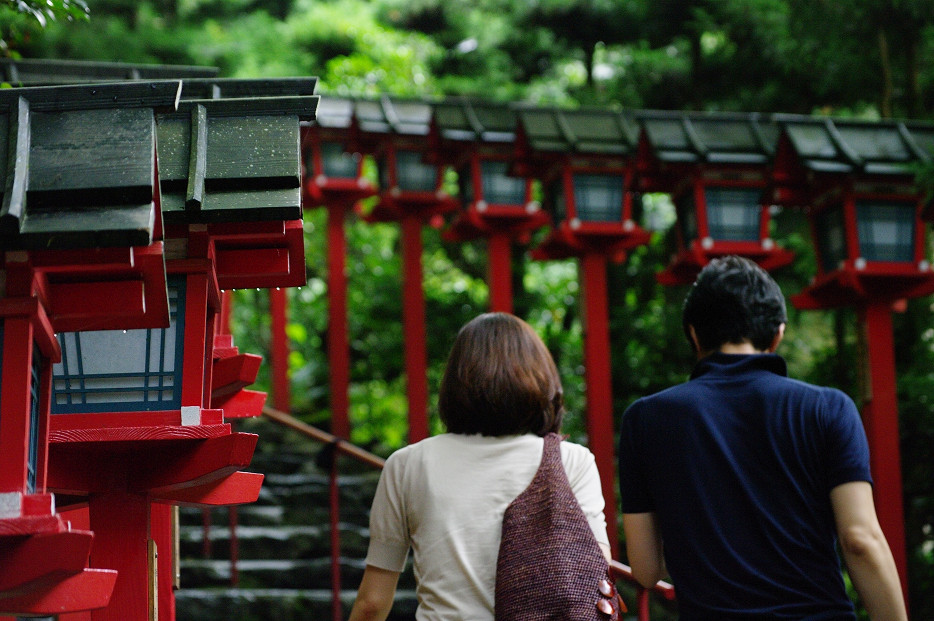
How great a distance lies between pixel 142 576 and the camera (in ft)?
10.6

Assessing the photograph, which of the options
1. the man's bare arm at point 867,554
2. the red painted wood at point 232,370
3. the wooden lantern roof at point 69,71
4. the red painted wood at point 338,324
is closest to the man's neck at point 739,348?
the man's bare arm at point 867,554

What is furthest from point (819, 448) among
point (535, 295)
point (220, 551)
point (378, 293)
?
point (378, 293)

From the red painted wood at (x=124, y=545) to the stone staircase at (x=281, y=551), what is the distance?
8.73ft

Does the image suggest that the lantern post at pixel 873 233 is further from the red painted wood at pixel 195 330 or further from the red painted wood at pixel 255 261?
the red painted wood at pixel 195 330

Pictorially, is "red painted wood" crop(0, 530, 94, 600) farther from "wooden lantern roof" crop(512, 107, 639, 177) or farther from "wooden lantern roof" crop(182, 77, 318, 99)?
"wooden lantern roof" crop(512, 107, 639, 177)

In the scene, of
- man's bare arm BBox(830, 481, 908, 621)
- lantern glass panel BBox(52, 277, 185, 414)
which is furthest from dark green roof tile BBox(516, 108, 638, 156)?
man's bare arm BBox(830, 481, 908, 621)

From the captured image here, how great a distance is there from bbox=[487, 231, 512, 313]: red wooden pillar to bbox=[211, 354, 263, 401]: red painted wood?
371cm

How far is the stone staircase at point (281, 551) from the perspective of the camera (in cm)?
589

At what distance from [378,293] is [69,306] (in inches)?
337

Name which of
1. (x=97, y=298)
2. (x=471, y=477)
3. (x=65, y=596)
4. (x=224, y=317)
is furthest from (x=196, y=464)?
(x=224, y=317)

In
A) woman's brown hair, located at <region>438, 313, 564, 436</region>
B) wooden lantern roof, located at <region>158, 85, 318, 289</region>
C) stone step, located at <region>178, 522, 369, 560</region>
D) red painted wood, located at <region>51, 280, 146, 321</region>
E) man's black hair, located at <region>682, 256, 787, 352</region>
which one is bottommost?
stone step, located at <region>178, 522, 369, 560</region>

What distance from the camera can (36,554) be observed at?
→ 7.16ft

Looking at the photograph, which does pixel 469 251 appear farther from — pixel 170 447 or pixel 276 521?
pixel 170 447

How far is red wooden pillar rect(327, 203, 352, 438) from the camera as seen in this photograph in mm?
9750
